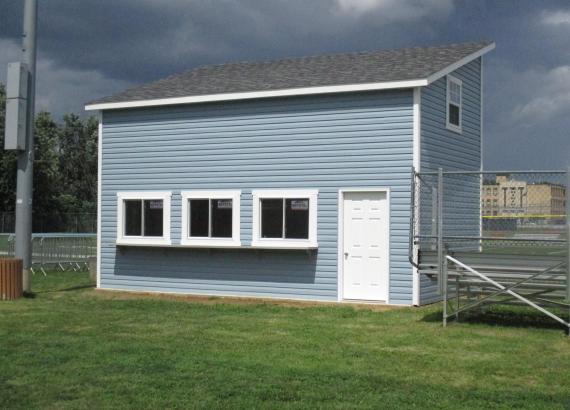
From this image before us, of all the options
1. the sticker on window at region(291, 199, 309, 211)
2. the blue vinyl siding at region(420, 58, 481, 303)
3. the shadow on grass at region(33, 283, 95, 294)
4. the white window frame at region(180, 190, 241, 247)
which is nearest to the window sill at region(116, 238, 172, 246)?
the white window frame at region(180, 190, 241, 247)

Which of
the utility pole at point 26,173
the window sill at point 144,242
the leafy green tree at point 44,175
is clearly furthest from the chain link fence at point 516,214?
the leafy green tree at point 44,175

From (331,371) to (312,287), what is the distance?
7330 millimetres

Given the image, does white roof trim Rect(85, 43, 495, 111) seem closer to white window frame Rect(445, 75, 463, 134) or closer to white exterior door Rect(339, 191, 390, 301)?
white window frame Rect(445, 75, 463, 134)

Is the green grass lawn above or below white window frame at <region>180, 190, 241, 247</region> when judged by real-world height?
below

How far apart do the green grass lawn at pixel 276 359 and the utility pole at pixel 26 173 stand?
2869 mm

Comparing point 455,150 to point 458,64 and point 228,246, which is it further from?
point 228,246

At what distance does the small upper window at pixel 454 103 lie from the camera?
16500mm

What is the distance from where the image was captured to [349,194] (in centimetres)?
1554

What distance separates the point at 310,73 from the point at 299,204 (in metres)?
3.30

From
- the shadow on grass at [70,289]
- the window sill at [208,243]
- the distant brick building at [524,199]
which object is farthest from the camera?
the shadow on grass at [70,289]

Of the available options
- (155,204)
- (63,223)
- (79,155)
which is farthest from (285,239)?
(79,155)

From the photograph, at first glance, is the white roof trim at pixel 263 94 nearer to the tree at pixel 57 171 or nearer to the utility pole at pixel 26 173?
the utility pole at pixel 26 173

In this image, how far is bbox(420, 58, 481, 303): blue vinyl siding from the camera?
15242mm

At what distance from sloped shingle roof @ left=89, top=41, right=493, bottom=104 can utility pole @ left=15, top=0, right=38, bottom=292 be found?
78.7 inches
